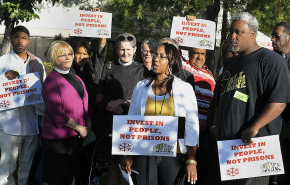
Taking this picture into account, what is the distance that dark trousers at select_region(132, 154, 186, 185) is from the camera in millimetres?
4176

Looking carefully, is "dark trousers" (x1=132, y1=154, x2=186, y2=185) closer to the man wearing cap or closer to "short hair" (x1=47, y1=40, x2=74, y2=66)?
"short hair" (x1=47, y1=40, x2=74, y2=66)

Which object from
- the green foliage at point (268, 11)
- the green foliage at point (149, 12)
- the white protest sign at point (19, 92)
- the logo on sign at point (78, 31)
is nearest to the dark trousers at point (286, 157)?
the white protest sign at point (19, 92)

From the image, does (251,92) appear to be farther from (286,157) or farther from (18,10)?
(18,10)

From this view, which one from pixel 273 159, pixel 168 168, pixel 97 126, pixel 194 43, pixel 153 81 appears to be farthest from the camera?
pixel 194 43

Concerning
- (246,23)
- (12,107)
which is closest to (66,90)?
(12,107)

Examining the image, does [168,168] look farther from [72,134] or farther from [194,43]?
[194,43]

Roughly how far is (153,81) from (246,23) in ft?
3.58

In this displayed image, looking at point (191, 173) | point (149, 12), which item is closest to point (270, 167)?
point (191, 173)

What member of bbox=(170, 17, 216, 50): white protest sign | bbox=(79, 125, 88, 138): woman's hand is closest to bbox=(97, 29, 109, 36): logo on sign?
bbox=(170, 17, 216, 50): white protest sign

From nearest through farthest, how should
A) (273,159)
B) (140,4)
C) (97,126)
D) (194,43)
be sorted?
(273,159), (97,126), (194,43), (140,4)

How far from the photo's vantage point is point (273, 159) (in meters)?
3.71

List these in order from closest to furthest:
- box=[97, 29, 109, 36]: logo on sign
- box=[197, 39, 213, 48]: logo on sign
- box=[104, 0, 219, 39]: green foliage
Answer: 1. box=[197, 39, 213, 48]: logo on sign
2. box=[97, 29, 109, 36]: logo on sign
3. box=[104, 0, 219, 39]: green foliage

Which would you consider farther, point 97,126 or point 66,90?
point 97,126

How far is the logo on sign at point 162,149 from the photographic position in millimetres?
3965
